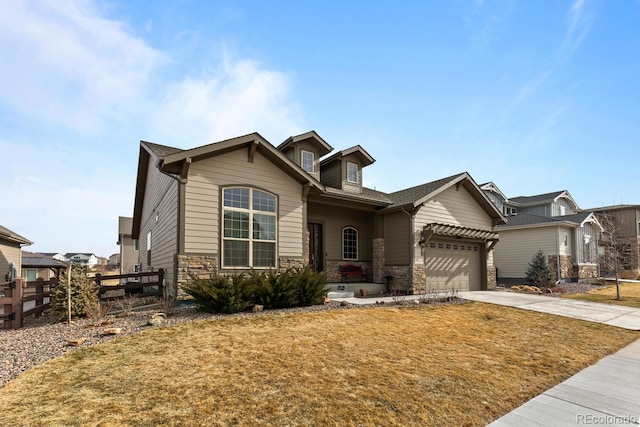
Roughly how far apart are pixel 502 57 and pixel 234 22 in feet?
27.1

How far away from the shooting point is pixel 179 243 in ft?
32.3

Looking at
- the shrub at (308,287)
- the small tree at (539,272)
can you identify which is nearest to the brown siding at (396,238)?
the shrub at (308,287)

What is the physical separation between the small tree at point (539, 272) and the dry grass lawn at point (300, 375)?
12639 millimetres

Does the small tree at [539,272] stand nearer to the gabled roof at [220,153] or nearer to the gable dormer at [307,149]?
the gable dormer at [307,149]

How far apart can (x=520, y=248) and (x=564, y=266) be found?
2.61 meters

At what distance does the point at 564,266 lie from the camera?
72.4 feet

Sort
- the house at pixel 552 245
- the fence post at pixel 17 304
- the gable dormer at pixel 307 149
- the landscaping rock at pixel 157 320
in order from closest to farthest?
the landscaping rock at pixel 157 320
the fence post at pixel 17 304
the gable dormer at pixel 307 149
the house at pixel 552 245

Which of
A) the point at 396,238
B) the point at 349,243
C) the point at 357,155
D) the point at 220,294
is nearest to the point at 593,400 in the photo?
the point at 220,294

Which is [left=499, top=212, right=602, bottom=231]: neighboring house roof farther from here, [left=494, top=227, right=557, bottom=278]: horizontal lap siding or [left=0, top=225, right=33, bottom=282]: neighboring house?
[left=0, top=225, right=33, bottom=282]: neighboring house

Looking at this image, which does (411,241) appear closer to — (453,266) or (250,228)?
(453,266)

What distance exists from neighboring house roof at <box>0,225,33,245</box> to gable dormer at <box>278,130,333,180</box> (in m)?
15.7

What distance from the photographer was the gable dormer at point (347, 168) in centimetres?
1557

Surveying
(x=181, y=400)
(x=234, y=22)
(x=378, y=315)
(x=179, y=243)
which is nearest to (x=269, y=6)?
(x=234, y=22)

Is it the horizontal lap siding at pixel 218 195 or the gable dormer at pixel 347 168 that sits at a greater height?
the gable dormer at pixel 347 168
